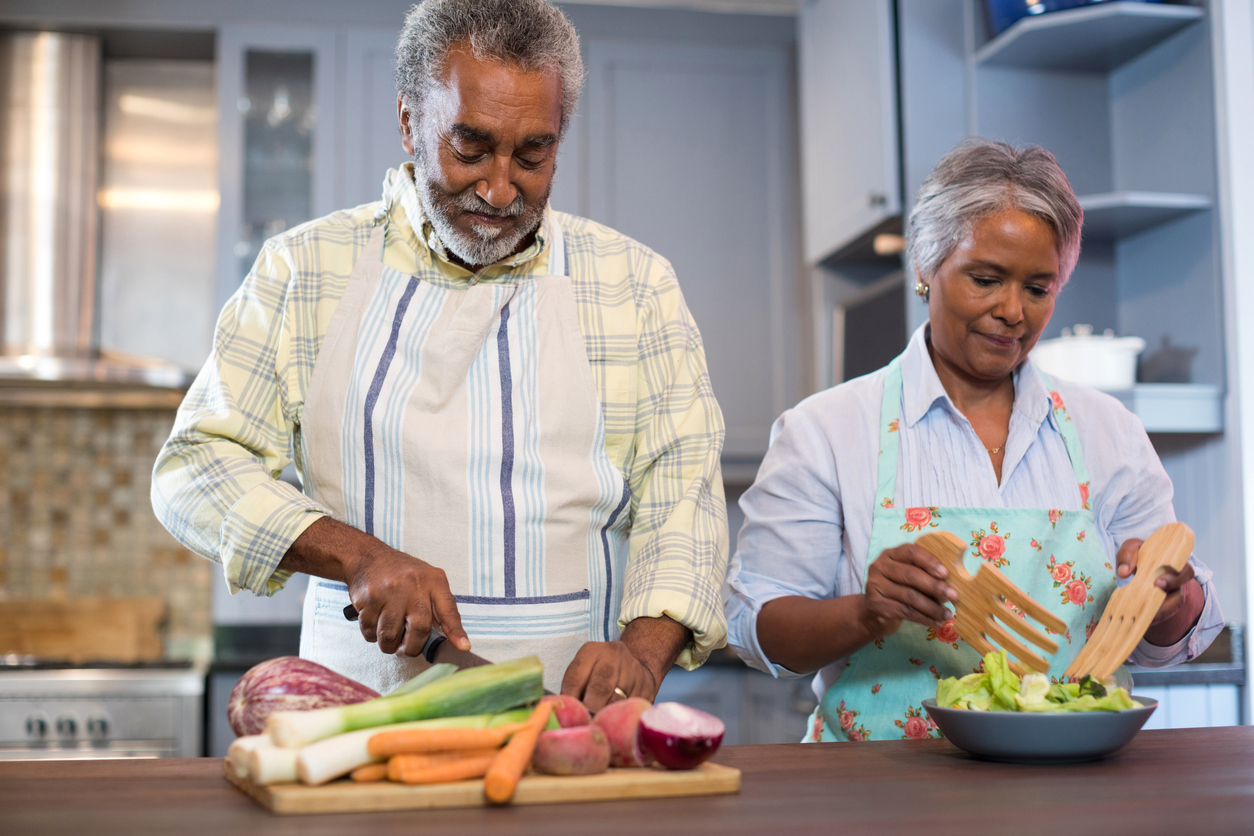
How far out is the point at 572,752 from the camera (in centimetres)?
82

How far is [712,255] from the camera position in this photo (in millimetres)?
3305

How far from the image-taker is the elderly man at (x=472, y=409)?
1139 millimetres

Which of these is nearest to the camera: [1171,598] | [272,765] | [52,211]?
[272,765]

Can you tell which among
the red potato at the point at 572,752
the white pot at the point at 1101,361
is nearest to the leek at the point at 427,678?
the red potato at the point at 572,752

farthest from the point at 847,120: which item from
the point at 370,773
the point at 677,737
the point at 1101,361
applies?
the point at 370,773

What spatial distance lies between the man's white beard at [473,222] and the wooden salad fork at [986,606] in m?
0.55

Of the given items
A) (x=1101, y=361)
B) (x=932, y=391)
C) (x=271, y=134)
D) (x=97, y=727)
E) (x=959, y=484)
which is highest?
(x=271, y=134)

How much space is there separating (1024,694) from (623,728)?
1.26 ft

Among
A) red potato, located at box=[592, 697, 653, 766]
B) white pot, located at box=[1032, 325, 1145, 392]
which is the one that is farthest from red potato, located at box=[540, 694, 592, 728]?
white pot, located at box=[1032, 325, 1145, 392]

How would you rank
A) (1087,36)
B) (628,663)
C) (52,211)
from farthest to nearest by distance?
1. (52,211)
2. (1087,36)
3. (628,663)

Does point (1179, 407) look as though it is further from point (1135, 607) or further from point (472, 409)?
point (472, 409)

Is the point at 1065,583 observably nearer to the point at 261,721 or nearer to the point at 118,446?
the point at 261,721

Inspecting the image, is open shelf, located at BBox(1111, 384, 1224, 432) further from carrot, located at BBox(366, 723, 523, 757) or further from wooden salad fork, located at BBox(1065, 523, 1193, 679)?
carrot, located at BBox(366, 723, 523, 757)

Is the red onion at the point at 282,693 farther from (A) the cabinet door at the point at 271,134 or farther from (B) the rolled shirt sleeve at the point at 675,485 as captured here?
(A) the cabinet door at the point at 271,134
